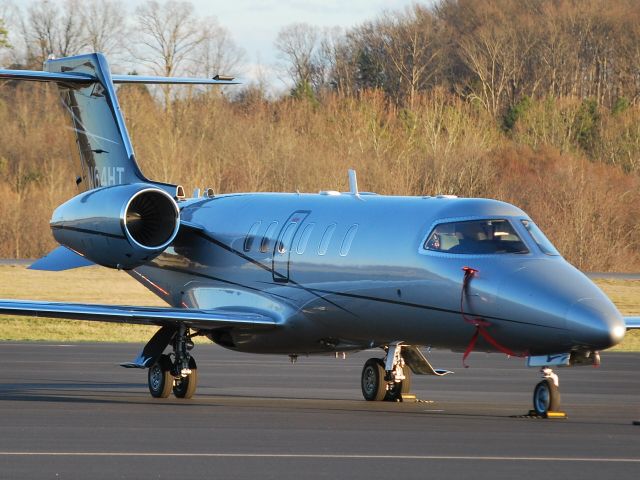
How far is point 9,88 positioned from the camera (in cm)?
8331

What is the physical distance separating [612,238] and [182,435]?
143ft

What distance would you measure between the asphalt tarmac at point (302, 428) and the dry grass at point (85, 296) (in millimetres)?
9741

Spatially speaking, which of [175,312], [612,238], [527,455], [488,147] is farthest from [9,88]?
[527,455]

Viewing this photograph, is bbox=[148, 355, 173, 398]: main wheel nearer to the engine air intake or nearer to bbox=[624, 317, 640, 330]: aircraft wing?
the engine air intake

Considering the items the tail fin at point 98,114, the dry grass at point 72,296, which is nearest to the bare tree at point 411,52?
the dry grass at point 72,296

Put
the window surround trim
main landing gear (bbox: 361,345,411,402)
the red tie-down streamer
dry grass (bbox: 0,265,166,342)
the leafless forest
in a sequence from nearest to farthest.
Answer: the red tie-down streamer < the window surround trim < main landing gear (bbox: 361,345,411,402) < dry grass (bbox: 0,265,166,342) < the leafless forest

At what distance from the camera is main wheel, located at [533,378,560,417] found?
48.5 feet

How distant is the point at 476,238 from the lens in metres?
15.2

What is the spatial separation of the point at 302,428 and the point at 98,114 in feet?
28.7

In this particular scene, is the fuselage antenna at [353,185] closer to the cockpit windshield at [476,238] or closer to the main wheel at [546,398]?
the cockpit windshield at [476,238]

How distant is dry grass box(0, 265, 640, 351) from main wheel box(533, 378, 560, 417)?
17.2 meters

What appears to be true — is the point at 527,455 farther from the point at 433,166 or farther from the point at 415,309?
the point at 433,166

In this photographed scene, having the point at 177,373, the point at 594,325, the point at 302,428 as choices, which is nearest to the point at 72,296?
the point at 177,373

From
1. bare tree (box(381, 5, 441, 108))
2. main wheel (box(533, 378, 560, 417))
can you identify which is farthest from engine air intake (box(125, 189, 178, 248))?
bare tree (box(381, 5, 441, 108))
